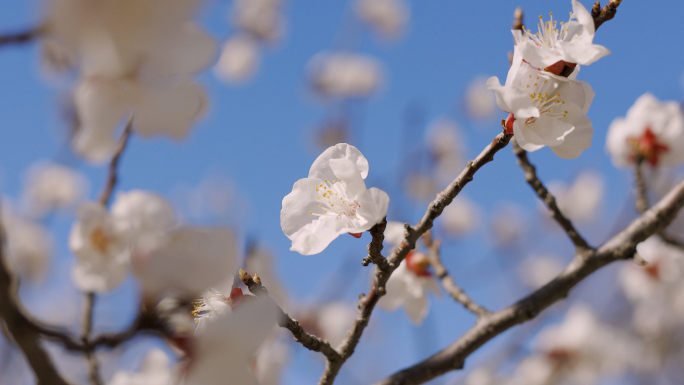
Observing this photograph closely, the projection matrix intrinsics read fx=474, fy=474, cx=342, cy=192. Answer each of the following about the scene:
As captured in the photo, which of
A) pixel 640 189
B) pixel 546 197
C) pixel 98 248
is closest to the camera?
pixel 546 197

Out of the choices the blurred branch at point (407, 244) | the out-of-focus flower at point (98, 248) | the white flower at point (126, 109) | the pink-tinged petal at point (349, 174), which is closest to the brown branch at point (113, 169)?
the out-of-focus flower at point (98, 248)

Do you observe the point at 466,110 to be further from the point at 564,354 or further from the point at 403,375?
the point at 403,375

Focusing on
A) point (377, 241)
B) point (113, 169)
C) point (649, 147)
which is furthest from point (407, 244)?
point (649, 147)

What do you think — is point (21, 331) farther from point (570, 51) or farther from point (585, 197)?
point (585, 197)

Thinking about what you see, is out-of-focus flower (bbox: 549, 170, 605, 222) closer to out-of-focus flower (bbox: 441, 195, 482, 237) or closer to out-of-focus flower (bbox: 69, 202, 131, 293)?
out-of-focus flower (bbox: 441, 195, 482, 237)

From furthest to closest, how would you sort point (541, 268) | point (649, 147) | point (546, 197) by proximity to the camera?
point (541, 268)
point (649, 147)
point (546, 197)

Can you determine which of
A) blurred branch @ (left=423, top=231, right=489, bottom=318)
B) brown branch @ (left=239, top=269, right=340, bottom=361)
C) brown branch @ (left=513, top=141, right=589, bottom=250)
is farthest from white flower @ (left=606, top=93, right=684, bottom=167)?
brown branch @ (left=239, top=269, right=340, bottom=361)

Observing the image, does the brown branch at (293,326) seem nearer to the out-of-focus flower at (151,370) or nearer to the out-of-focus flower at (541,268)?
the out-of-focus flower at (151,370)
